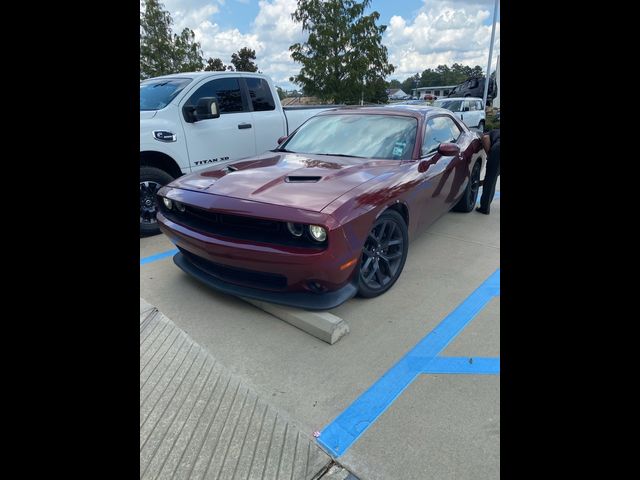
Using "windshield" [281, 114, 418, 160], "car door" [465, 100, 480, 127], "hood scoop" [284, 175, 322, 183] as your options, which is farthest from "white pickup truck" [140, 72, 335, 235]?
"car door" [465, 100, 480, 127]

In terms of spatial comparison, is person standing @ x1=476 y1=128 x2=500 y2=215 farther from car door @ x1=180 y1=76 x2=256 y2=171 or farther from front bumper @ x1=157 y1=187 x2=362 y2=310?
front bumper @ x1=157 y1=187 x2=362 y2=310

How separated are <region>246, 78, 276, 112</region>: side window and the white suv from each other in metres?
12.2

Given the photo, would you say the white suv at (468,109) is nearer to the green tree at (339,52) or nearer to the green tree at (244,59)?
the green tree at (339,52)

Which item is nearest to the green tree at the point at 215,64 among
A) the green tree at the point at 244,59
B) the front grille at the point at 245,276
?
the green tree at the point at 244,59

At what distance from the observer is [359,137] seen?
3.95m

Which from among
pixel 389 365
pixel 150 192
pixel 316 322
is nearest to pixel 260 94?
pixel 150 192

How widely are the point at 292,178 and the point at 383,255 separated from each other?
0.97 m

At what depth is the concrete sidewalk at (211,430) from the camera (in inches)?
69.1

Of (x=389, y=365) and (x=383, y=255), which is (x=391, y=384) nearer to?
(x=389, y=365)

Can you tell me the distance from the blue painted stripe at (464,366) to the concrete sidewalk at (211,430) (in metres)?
0.95

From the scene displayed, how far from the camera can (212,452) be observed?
6.01 feet

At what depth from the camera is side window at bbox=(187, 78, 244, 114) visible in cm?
518
